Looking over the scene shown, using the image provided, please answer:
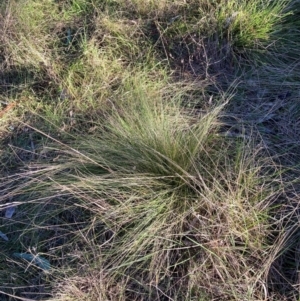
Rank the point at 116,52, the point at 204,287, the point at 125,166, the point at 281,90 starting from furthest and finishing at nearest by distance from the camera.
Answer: the point at 116,52, the point at 281,90, the point at 125,166, the point at 204,287

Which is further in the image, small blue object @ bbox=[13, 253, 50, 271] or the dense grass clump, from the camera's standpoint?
small blue object @ bbox=[13, 253, 50, 271]

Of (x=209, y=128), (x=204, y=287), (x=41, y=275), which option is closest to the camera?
(x=204, y=287)

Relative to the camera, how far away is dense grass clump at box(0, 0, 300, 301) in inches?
84.7

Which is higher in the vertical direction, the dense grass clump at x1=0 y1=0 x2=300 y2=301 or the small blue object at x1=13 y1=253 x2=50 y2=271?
the dense grass clump at x1=0 y1=0 x2=300 y2=301

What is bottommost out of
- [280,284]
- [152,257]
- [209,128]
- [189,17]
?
[280,284]

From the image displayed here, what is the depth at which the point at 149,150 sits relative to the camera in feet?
7.79

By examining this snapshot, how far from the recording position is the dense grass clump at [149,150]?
215 centimetres

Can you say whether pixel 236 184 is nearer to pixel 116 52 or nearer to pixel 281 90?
pixel 281 90

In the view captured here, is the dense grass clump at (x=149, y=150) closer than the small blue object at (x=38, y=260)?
Yes

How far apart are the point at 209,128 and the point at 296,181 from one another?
51 cm

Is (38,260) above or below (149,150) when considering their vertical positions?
below

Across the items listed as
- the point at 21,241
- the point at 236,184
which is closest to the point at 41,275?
the point at 21,241

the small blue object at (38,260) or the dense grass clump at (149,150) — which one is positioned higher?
the dense grass clump at (149,150)

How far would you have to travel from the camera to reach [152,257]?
214 cm
